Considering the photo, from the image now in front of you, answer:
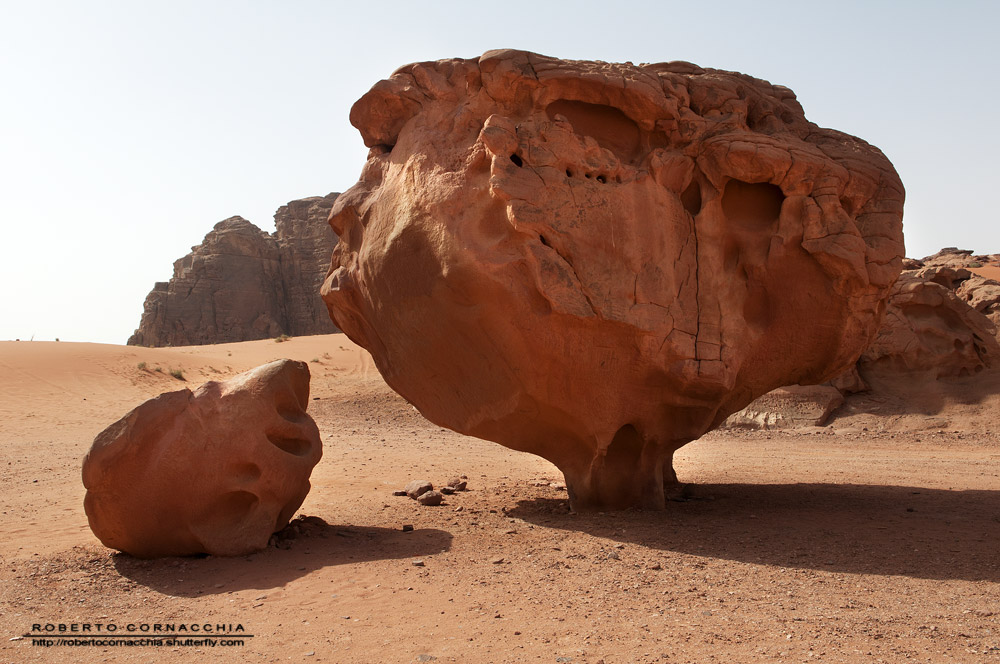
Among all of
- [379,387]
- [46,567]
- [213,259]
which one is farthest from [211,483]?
[213,259]

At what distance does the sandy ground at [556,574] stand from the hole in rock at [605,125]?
3064mm

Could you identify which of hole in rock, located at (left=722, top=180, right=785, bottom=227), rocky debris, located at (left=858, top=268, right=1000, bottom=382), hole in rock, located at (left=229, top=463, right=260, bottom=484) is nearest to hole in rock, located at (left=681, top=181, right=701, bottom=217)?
hole in rock, located at (left=722, top=180, right=785, bottom=227)

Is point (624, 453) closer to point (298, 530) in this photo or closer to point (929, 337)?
point (298, 530)

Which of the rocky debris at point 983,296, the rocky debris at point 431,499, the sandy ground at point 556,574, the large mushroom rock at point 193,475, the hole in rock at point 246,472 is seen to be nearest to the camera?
the sandy ground at point 556,574

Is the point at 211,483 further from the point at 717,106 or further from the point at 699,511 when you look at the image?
the point at 717,106

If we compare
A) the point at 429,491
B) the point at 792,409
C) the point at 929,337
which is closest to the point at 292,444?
the point at 429,491

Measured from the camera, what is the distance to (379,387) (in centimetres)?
1752

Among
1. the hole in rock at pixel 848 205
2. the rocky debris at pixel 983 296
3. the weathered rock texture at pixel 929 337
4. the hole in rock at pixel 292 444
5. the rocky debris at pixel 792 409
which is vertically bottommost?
the rocky debris at pixel 792 409

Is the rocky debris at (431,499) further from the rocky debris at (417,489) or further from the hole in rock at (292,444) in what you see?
the hole in rock at (292,444)

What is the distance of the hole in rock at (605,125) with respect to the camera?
623 centimetres

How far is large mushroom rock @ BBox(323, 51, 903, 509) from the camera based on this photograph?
5.62 metres

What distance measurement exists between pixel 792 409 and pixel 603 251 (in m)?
9.70

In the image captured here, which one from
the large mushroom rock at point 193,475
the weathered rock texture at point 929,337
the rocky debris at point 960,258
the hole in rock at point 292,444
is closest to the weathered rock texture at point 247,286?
the rocky debris at point 960,258

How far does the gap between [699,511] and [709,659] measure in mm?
3509
